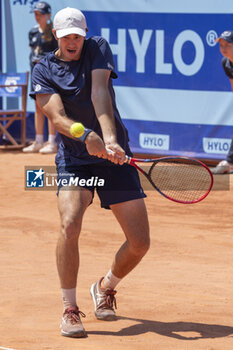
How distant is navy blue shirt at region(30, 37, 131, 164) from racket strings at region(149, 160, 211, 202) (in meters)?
3.13

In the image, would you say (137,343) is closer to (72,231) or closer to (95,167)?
(72,231)

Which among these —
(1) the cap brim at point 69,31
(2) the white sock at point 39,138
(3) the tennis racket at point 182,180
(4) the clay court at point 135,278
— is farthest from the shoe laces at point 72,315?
(2) the white sock at point 39,138

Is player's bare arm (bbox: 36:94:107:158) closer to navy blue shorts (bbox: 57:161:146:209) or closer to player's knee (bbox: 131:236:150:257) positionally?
navy blue shorts (bbox: 57:161:146:209)

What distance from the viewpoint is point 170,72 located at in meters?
10.6

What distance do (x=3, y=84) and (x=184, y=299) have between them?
294 inches

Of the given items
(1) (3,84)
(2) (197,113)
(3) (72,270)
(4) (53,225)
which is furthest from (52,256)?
(1) (3,84)

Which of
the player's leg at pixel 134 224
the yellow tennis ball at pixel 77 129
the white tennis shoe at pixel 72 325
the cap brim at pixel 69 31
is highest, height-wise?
the cap brim at pixel 69 31

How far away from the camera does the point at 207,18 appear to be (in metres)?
10.2

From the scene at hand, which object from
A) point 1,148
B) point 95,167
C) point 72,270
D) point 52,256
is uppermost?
point 95,167

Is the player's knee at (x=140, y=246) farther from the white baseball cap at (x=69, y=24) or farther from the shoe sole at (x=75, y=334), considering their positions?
the white baseball cap at (x=69, y=24)

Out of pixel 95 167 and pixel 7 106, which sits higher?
pixel 95 167

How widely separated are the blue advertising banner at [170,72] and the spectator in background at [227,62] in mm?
447

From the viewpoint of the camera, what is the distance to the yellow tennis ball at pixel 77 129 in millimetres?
4426

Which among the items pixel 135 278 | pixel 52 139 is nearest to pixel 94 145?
pixel 135 278
